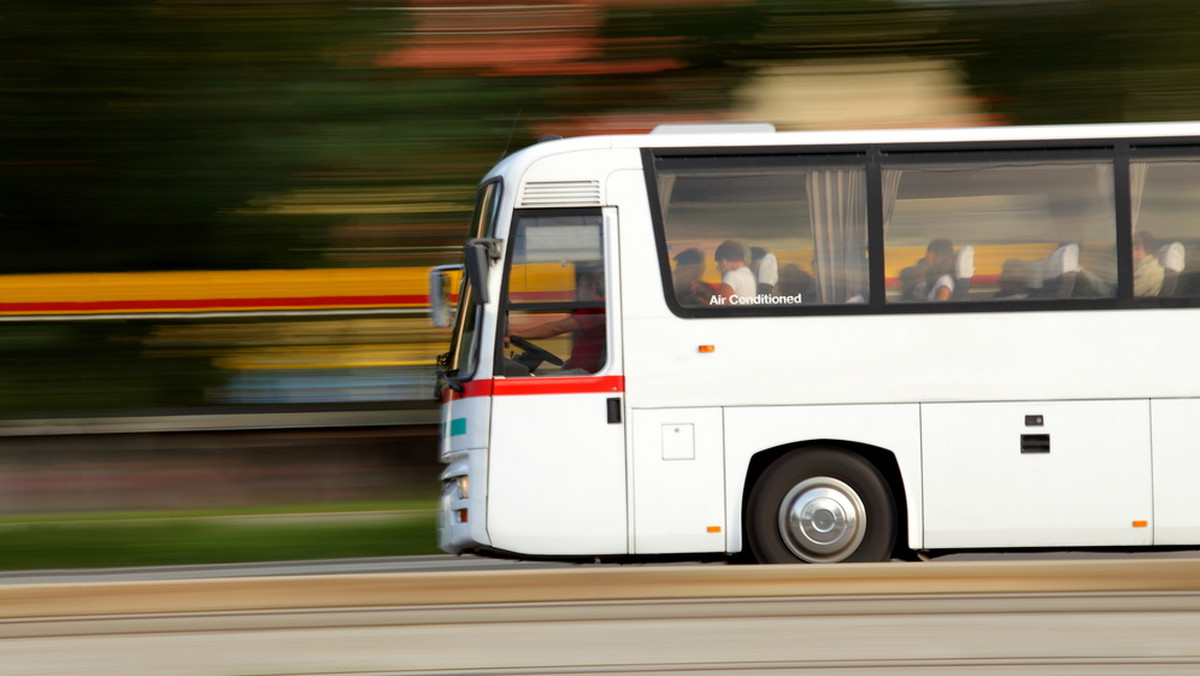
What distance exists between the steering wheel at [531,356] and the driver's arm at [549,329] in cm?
3

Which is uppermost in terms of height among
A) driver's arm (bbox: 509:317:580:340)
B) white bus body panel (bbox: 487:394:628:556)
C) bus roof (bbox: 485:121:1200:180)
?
bus roof (bbox: 485:121:1200:180)

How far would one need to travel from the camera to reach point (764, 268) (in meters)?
8.01

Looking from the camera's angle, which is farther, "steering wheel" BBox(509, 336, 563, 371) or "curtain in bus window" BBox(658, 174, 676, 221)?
"curtain in bus window" BBox(658, 174, 676, 221)

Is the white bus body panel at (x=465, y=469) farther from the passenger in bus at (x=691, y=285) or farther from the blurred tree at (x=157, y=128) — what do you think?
the blurred tree at (x=157, y=128)

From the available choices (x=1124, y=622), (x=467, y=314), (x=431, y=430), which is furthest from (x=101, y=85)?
(x=1124, y=622)

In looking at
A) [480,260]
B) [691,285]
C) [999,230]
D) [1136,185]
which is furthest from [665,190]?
[1136,185]

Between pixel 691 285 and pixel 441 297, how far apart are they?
1616mm

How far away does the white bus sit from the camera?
25.8 feet

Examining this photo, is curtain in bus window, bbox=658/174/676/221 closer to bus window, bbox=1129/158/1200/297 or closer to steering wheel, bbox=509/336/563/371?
steering wheel, bbox=509/336/563/371

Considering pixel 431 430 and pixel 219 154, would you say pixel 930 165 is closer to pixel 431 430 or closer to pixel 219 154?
pixel 431 430

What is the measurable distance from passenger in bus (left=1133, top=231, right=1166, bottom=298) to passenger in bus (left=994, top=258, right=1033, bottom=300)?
64 centimetres

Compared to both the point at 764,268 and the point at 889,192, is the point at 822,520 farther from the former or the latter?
the point at 889,192

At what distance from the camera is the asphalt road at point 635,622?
16.2 feet

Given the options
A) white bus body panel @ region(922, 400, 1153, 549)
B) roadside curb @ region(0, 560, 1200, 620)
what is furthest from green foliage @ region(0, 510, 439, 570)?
roadside curb @ region(0, 560, 1200, 620)
